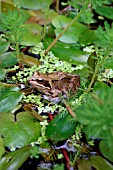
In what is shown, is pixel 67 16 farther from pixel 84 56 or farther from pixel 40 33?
pixel 84 56

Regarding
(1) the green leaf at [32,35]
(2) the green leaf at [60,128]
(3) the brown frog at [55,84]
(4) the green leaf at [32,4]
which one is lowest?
(2) the green leaf at [60,128]

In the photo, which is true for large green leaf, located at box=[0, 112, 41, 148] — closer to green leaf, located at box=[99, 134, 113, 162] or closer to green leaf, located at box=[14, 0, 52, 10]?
green leaf, located at box=[99, 134, 113, 162]

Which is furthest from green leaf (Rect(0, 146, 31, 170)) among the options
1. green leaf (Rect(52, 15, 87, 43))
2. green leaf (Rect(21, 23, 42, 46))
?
green leaf (Rect(52, 15, 87, 43))

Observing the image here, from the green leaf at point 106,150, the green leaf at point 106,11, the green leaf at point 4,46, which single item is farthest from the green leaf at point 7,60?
the green leaf at point 106,11

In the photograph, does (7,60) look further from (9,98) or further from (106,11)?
(106,11)

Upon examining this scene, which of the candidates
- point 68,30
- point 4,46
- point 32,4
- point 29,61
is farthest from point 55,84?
point 32,4

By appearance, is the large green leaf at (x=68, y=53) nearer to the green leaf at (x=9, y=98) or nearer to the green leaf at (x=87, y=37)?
the green leaf at (x=87, y=37)
